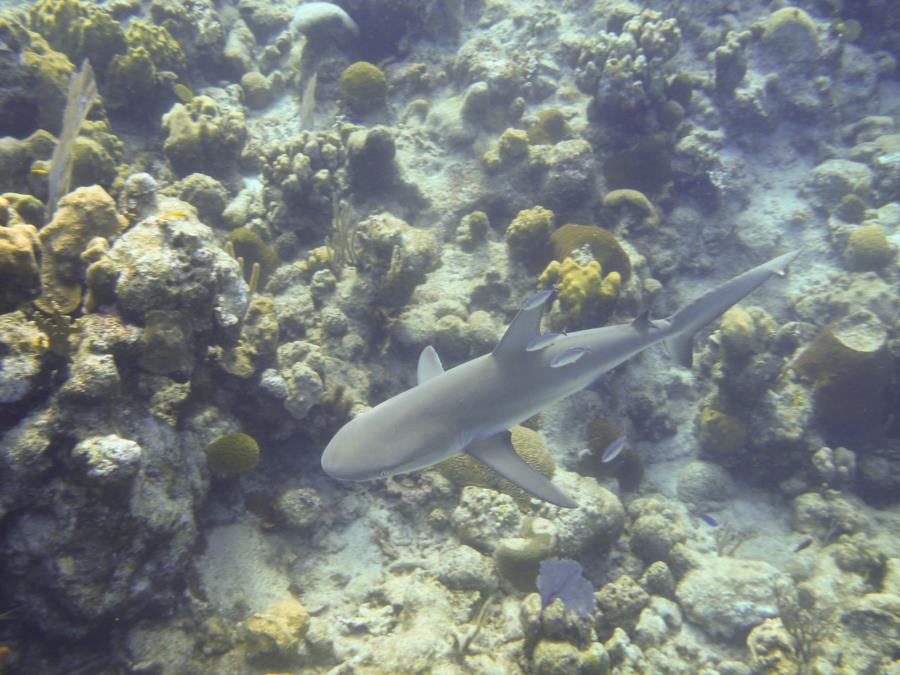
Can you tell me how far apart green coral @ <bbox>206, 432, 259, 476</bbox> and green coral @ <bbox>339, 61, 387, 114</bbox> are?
27.4ft

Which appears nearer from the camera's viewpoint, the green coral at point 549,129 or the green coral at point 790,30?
the green coral at point 549,129

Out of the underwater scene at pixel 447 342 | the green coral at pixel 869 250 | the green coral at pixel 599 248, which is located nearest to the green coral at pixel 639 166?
the underwater scene at pixel 447 342

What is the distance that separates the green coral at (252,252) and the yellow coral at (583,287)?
4392 mm

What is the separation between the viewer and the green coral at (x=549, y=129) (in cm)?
998

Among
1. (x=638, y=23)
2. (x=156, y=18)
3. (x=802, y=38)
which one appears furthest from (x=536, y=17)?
(x=156, y=18)

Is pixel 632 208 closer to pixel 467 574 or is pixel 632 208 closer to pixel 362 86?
pixel 362 86

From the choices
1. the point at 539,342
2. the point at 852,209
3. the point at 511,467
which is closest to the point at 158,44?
the point at 539,342

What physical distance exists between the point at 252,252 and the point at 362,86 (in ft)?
17.3

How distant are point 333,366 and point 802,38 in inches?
607

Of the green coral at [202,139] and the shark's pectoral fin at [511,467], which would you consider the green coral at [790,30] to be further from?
the shark's pectoral fin at [511,467]

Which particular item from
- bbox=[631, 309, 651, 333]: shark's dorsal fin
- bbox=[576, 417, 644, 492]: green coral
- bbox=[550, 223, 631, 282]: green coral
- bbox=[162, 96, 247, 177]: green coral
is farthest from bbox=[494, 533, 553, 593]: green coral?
bbox=[162, 96, 247, 177]: green coral

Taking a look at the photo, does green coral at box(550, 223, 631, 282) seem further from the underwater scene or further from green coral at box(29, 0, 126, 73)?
green coral at box(29, 0, 126, 73)

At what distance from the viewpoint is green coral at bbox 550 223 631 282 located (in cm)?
760

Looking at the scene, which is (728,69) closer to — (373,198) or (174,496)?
(373,198)
